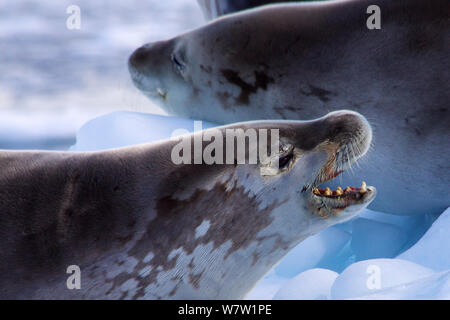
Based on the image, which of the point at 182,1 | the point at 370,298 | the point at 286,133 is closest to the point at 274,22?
the point at 286,133

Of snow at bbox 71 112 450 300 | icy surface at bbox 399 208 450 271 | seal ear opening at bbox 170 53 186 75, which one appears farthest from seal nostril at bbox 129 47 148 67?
icy surface at bbox 399 208 450 271

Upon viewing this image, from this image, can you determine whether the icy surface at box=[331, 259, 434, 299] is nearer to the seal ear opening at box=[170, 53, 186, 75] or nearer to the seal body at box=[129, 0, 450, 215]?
the seal body at box=[129, 0, 450, 215]

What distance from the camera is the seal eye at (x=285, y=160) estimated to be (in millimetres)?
1639

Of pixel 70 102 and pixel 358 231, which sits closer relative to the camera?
pixel 358 231

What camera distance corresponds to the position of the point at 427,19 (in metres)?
2.19

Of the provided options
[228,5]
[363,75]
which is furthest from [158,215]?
[228,5]

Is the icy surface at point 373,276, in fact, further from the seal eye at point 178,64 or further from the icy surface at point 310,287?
the seal eye at point 178,64

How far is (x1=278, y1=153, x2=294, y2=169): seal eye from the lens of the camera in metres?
1.64

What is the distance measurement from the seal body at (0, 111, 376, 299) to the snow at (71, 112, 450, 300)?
7.9 inches

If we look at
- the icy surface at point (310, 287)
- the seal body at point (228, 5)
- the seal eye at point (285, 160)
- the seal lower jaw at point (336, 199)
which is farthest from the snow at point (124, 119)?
the seal body at point (228, 5)

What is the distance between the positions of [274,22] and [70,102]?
251 centimetres

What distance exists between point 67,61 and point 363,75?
3.66 meters

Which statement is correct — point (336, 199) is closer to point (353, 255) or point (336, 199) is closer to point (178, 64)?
point (353, 255)
